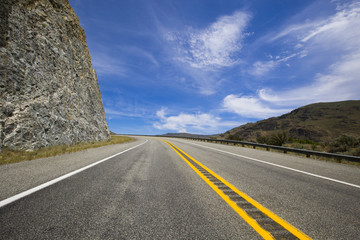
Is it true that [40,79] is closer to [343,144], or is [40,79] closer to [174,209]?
[174,209]

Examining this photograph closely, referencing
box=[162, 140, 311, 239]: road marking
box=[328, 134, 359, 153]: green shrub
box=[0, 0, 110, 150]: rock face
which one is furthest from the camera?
box=[328, 134, 359, 153]: green shrub

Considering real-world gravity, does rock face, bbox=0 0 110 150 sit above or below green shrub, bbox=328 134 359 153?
above

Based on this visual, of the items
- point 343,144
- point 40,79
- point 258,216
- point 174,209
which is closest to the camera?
point 258,216

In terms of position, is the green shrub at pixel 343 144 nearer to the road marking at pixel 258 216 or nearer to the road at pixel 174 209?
the road at pixel 174 209

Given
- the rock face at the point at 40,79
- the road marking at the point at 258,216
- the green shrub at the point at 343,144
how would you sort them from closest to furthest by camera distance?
the road marking at the point at 258,216, the rock face at the point at 40,79, the green shrub at the point at 343,144

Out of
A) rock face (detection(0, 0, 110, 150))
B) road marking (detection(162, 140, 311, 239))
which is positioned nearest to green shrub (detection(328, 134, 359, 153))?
road marking (detection(162, 140, 311, 239))

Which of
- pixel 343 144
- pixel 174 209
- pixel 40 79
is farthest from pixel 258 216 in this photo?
pixel 343 144

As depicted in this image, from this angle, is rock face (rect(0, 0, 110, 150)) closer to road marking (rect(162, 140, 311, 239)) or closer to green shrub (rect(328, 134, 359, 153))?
road marking (rect(162, 140, 311, 239))

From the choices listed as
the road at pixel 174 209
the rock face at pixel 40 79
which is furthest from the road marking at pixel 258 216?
the rock face at pixel 40 79

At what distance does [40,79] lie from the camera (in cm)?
1205

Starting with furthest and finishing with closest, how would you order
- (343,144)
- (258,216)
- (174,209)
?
(343,144) → (174,209) → (258,216)

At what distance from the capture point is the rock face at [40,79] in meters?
9.55

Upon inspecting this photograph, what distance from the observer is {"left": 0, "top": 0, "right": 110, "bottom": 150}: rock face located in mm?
9547

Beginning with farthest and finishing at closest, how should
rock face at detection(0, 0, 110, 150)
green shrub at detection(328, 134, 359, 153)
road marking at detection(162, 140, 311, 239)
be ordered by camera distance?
green shrub at detection(328, 134, 359, 153) < rock face at detection(0, 0, 110, 150) < road marking at detection(162, 140, 311, 239)
